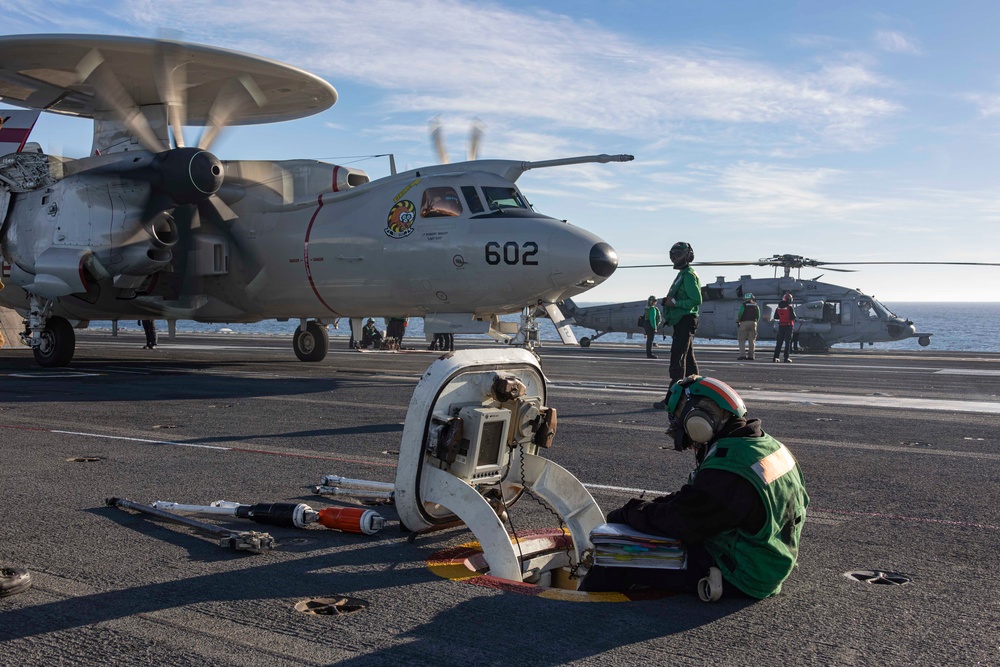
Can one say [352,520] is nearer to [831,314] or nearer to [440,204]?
[440,204]

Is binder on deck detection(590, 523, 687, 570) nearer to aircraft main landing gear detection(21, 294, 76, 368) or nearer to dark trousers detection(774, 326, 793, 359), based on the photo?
aircraft main landing gear detection(21, 294, 76, 368)

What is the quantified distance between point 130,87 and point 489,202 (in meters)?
9.01

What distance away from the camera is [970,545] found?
5285 mm

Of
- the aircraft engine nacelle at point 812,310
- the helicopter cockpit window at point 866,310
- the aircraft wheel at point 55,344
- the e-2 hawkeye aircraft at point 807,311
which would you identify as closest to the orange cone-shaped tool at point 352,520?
the aircraft wheel at point 55,344

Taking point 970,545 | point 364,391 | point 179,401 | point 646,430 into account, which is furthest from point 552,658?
point 364,391

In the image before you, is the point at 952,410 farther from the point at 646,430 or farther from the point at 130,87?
the point at 130,87

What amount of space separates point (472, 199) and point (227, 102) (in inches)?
269

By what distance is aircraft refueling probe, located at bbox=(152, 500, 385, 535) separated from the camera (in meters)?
5.39

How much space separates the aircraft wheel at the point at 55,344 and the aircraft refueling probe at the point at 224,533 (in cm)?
1449

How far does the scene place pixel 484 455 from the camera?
5121mm

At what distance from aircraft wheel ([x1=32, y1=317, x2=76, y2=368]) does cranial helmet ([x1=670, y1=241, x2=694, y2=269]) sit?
521 inches

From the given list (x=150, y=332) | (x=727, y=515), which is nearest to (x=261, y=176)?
(x=150, y=332)

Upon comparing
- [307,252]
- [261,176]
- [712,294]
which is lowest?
[307,252]

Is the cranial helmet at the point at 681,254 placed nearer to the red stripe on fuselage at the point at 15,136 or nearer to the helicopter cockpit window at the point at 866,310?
the red stripe on fuselage at the point at 15,136
